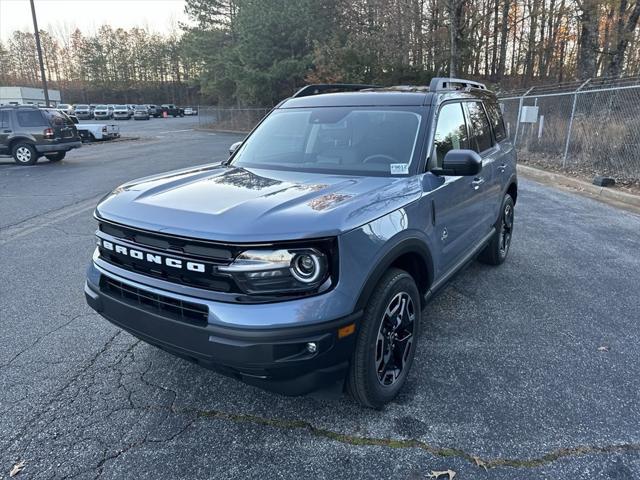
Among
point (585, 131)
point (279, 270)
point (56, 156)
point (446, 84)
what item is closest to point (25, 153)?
point (56, 156)

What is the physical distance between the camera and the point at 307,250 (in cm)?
219

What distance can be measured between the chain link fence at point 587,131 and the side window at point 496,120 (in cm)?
593

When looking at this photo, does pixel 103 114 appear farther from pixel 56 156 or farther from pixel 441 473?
pixel 441 473

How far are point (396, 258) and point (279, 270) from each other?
0.80 meters

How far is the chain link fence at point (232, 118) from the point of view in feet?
121

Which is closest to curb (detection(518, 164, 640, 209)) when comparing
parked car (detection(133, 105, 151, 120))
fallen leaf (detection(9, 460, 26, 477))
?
fallen leaf (detection(9, 460, 26, 477))

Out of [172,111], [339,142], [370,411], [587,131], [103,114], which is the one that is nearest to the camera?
[370,411]

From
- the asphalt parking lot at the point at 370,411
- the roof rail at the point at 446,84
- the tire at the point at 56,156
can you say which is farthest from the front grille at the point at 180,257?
the tire at the point at 56,156

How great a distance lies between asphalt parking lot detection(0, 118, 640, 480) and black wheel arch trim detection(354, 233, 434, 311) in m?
0.63

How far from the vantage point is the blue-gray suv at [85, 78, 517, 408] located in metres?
2.18

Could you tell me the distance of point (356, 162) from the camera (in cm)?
331

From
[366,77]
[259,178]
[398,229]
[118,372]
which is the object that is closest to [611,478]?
[398,229]

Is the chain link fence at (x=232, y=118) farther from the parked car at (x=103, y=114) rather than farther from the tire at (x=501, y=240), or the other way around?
the tire at (x=501, y=240)

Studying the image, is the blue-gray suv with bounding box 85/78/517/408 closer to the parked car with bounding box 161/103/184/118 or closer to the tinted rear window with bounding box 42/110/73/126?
the tinted rear window with bounding box 42/110/73/126
